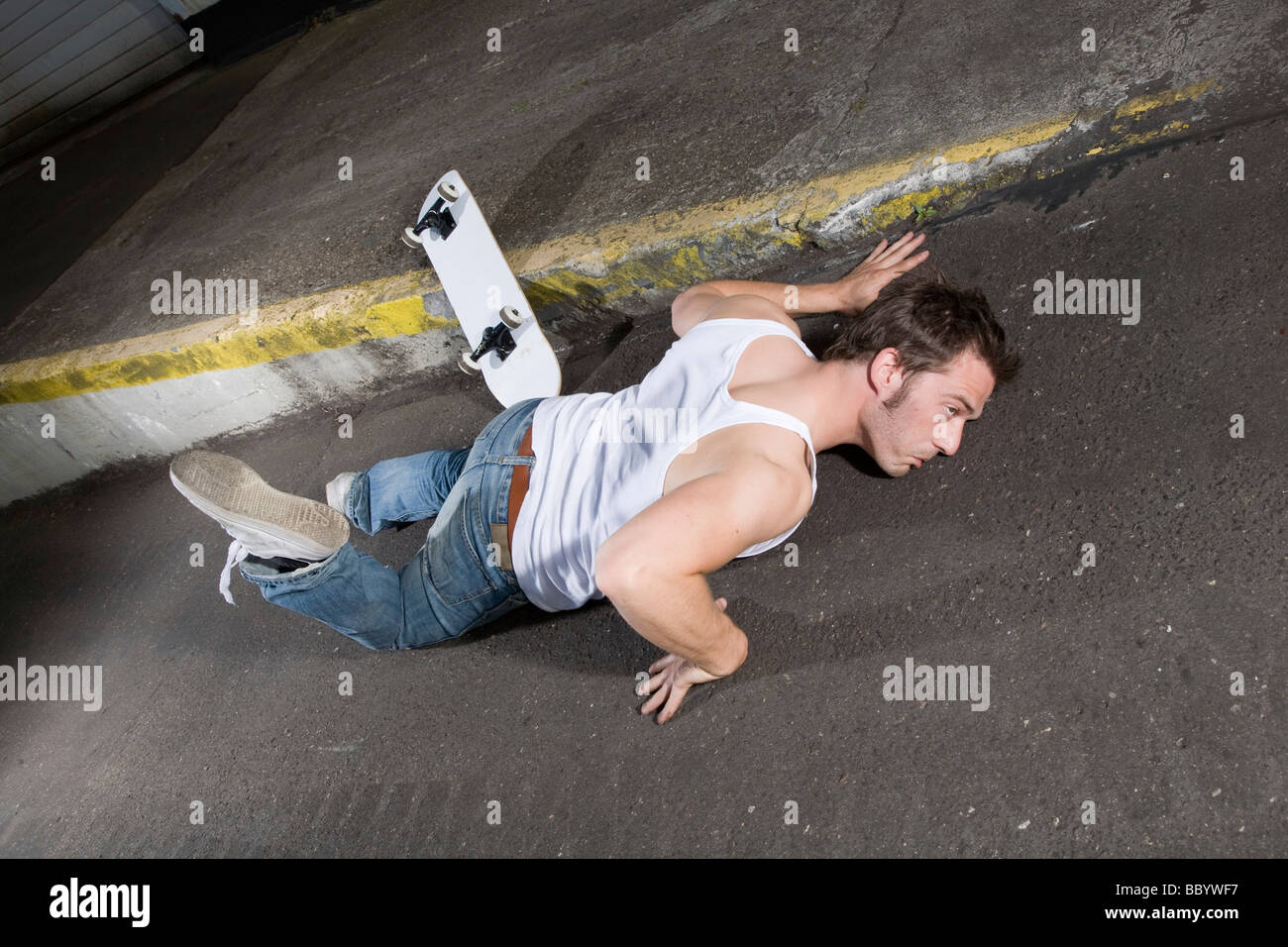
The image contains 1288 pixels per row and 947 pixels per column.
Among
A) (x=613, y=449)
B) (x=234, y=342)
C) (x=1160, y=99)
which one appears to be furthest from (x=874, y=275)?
(x=234, y=342)

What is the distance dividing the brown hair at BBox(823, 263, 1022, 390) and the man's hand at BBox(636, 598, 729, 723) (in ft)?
2.56

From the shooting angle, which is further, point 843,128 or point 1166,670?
point 843,128

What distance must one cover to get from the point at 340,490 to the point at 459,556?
774mm

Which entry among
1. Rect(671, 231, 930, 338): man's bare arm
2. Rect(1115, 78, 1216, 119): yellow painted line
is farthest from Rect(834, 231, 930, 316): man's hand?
Rect(1115, 78, 1216, 119): yellow painted line

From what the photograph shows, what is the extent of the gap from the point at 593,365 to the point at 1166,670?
6.92 feet

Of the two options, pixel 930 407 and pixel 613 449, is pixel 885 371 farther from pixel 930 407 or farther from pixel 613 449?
pixel 613 449

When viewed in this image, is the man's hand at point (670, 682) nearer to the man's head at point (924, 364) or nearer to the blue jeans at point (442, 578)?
the blue jeans at point (442, 578)

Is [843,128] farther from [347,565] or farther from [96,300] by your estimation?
[96,300]

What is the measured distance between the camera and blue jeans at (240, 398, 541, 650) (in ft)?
7.43

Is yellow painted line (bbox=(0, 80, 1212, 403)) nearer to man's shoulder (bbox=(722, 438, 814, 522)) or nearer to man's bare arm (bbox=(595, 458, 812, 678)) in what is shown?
man's shoulder (bbox=(722, 438, 814, 522))

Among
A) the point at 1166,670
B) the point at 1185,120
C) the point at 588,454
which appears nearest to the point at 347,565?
the point at 588,454

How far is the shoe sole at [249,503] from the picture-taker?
6.90 ft
